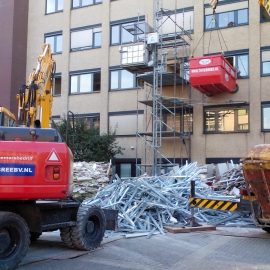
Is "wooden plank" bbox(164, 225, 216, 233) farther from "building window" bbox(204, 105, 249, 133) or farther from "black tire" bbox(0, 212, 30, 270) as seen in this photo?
"building window" bbox(204, 105, 249, 133)

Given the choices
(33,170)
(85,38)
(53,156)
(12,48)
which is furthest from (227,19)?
(33,170)

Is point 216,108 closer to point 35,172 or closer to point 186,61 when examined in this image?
point 186,61

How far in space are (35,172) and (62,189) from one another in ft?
2.14

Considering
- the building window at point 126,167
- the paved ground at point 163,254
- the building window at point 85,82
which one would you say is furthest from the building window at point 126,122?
the paved ground at point 163,254

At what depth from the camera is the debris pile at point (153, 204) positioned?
13.5 meters

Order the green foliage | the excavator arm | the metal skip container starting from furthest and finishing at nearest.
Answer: the green foliage, the excavator arm, the metal skip container

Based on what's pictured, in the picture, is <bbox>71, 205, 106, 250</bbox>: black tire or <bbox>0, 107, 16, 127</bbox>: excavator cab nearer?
<bbox>0, 107, 16, 127</bbox>: excavator cab

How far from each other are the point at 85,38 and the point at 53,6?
3959mm

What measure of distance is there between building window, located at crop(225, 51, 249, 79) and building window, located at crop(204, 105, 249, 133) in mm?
1812

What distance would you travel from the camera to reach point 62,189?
29.4 feet

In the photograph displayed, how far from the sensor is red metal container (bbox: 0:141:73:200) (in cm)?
834

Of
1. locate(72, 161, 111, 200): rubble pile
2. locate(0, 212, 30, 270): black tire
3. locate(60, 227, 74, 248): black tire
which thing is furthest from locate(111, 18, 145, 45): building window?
locate(0, 212, 30, 270): black tire

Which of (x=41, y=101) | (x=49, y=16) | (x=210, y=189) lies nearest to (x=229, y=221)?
(x=210, y=189)

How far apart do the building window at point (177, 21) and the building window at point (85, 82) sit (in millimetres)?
5454
